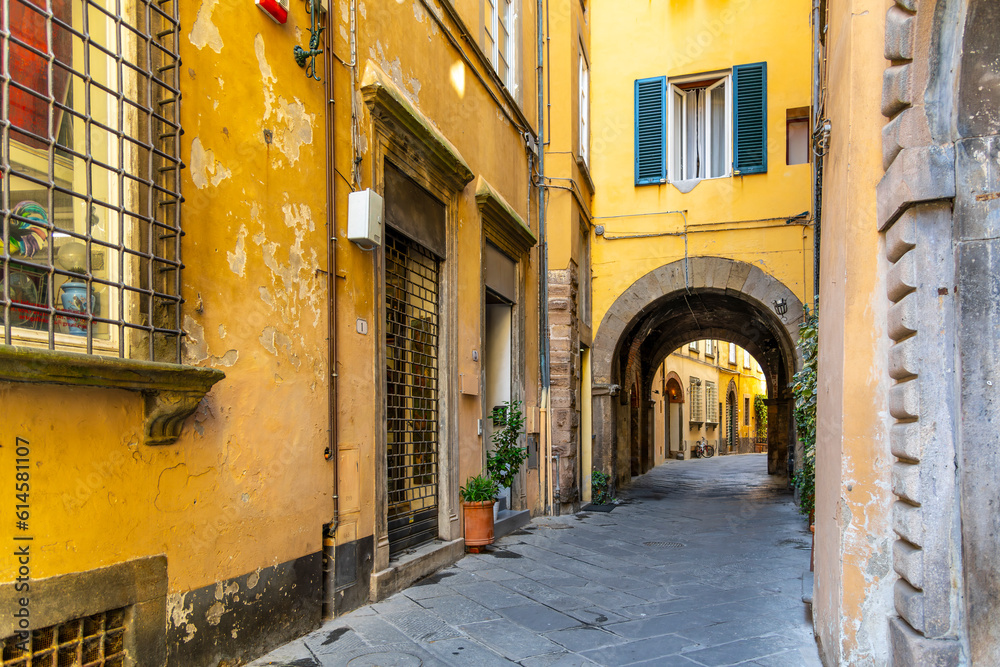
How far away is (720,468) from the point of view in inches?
767

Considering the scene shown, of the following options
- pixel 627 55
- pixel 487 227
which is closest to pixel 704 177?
pixel 627 55

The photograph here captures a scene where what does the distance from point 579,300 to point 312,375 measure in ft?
23.2

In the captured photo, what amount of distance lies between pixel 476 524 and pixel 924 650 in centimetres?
413

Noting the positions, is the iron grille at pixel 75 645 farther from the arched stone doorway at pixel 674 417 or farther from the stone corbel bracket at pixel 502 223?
the arched stone doorway at pixel 674 417

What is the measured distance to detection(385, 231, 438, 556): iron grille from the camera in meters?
5.41

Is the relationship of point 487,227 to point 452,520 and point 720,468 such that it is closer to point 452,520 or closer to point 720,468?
point 452,520

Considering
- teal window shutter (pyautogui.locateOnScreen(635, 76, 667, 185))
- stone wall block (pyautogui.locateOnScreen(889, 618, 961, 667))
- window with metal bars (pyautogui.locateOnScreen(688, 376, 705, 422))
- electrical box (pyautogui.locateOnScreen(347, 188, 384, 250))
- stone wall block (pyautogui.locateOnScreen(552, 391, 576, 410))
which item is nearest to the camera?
stone wall block (pyautogui.locateOnScreen(889, 618, 961, 667))

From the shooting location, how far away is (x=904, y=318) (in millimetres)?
2752

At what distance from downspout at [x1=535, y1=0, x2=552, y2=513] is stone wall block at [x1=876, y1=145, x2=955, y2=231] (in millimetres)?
6581

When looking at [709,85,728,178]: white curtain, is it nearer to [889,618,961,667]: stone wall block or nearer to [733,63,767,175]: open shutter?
[733,63,767,175]: open shutter

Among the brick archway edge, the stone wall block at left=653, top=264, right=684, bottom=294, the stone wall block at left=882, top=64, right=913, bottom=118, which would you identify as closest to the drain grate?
the stone wall block at left=882, top=64, right=913, bottom=118

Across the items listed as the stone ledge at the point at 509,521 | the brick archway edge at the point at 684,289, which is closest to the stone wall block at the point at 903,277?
the stone ledge at the point at 509,521

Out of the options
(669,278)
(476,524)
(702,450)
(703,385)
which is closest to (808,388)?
(476,524)

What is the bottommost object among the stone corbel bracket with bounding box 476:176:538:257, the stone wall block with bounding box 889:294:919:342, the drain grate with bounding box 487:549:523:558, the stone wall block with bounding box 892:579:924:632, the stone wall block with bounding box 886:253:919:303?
the drain grate with bounding box 487:549:523:558
